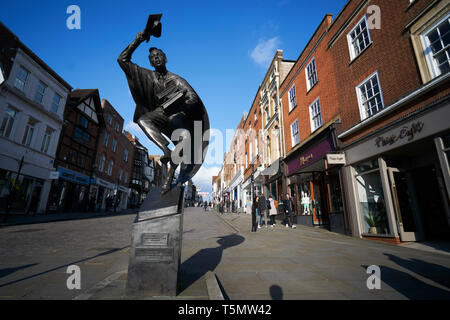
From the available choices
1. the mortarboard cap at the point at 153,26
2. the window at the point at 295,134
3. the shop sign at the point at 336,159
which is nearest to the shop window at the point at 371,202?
the shop sign at the point at 336,159

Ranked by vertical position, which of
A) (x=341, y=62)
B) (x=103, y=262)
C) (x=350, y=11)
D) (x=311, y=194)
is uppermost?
(x=350, y=11)

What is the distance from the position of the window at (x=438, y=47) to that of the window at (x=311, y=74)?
5.79 meters

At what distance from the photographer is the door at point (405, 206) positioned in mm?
6852

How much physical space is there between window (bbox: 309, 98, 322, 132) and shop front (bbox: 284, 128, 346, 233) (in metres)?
1.06

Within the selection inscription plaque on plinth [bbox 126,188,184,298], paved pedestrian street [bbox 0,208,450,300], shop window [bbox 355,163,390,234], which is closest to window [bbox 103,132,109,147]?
paved pedestrian street [bbox 0,208,450,300]

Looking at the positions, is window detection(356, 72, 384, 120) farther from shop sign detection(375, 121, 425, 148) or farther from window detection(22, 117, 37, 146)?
window detection(22, 117, 37, 146)

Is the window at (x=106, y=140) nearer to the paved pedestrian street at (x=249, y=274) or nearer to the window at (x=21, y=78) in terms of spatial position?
the window at (x=21, y=78)

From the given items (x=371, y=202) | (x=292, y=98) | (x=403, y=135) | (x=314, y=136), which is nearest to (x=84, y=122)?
(x=292, y=98)

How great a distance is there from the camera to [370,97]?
8.18 metres

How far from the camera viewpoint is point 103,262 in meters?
3.75

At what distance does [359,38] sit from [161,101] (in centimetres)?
1016
